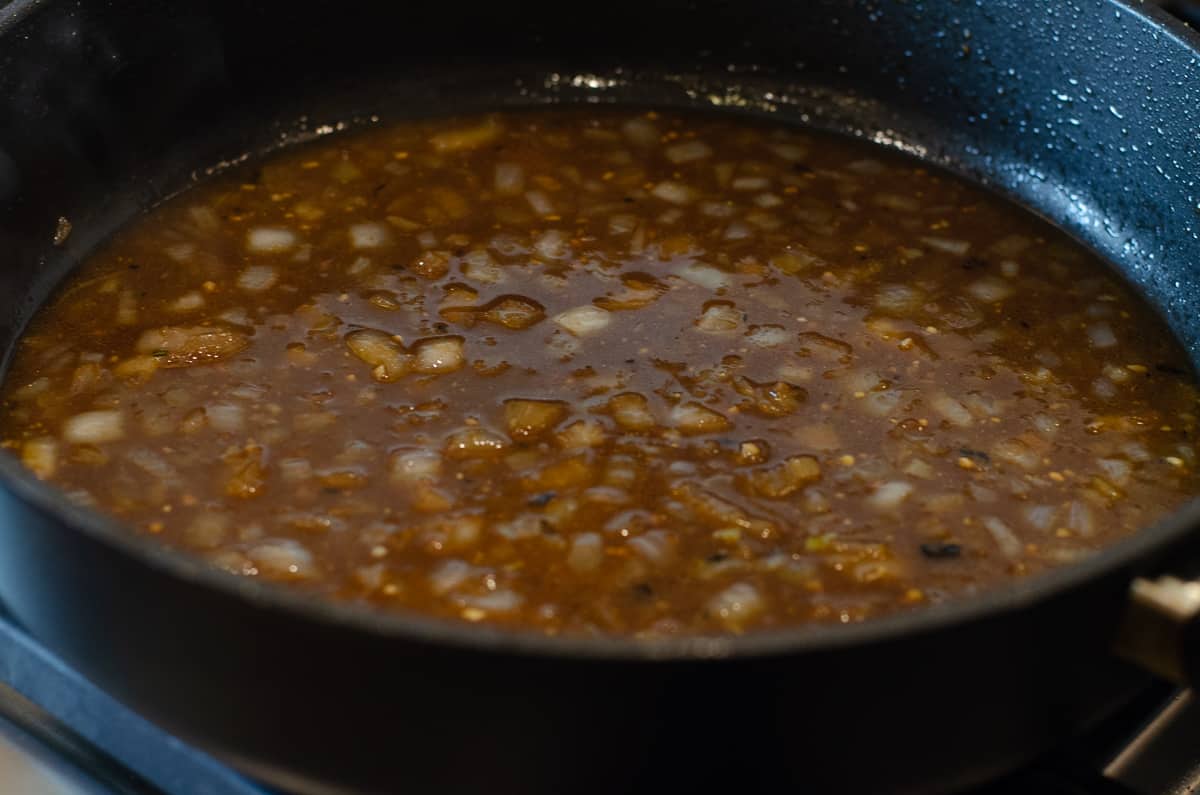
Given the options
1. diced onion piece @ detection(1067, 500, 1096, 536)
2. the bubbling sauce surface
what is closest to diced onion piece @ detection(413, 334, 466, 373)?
the bubbling sauce surface

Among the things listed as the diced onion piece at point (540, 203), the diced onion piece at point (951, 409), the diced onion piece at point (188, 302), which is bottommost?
the diced onion piece at point (951, 409)

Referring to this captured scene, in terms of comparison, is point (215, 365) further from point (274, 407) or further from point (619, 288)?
point (619, 288)

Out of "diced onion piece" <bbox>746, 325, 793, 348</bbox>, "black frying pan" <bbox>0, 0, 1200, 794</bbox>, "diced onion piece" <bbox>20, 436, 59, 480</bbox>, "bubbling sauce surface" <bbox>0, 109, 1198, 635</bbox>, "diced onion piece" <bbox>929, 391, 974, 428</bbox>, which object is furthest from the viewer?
"diced onion piece" <bbox>746, 325, 793, 348</bbox>

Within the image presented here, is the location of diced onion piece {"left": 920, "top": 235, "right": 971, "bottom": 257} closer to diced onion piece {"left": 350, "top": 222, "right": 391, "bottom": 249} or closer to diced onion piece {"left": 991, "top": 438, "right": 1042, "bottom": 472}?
diced onion piece {"left": 991, "top": 438, "right": 1042, "bottom": 472}

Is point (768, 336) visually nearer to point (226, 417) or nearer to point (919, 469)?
point (919, 469)

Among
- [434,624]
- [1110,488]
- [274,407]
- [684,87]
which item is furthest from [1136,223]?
[434,624]

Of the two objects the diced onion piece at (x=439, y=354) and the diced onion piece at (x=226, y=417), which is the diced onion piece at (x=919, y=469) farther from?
the diced onion piece at (x=226, y=417)

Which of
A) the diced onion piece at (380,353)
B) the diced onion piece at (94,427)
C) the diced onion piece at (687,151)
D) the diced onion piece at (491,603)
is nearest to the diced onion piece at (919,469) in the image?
the diced onion piece at (491,603)
